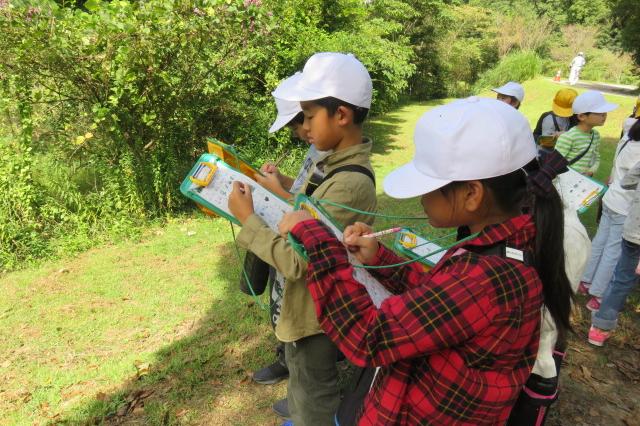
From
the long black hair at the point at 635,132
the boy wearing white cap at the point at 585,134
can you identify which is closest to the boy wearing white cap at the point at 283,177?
the long black hair at the point at 635,132

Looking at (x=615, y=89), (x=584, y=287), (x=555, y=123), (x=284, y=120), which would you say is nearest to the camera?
(x=284, y=120)

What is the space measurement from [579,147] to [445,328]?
13.2 feet

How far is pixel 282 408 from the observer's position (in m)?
2.72

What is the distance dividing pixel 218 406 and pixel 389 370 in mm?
1910

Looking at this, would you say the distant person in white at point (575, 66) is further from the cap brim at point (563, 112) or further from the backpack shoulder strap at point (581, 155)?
the backpack shoulder strap at point (581, 155)

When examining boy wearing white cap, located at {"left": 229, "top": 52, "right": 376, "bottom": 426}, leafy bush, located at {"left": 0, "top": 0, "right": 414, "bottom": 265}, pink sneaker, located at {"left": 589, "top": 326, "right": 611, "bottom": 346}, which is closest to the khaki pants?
boy wearing white cap, located at {"left": 229, "top": 52, "right": 376, "bottom": 426}

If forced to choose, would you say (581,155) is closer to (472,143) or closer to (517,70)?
(472,143)

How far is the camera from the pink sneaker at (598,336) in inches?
130

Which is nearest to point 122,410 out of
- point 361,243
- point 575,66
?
point 361,243

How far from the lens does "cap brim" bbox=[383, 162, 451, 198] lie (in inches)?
45.9

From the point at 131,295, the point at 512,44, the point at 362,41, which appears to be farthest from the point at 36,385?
the point at 512,44

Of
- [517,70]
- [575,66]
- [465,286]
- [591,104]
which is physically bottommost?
[517,70]

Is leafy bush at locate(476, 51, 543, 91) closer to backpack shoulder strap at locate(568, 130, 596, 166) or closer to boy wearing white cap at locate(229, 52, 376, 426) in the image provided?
backpack shoulder strap at locate(568, 130, 596, 166)

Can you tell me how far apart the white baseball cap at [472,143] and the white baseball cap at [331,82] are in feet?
2.28
